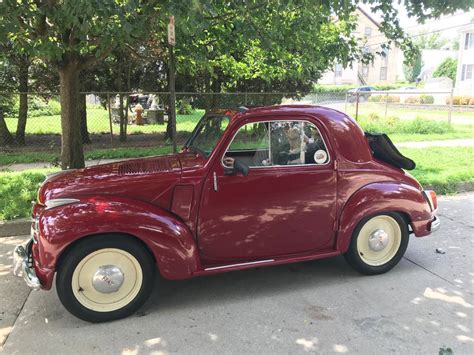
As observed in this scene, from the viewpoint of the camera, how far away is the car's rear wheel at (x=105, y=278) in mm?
3418

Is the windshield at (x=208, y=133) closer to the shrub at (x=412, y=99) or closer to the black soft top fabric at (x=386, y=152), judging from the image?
the black soft top fabric at (x=386, y=152)

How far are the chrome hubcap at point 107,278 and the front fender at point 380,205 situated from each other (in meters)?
2.07

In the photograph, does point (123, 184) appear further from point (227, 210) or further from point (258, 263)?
point (258, 263)

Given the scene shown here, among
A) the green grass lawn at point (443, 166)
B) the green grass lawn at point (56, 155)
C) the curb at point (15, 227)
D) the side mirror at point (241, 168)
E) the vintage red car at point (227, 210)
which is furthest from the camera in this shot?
the green grass lawn at point (56, 155)

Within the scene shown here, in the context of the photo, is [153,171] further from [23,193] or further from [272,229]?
[23,193]

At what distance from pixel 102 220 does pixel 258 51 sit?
5976 millimetres

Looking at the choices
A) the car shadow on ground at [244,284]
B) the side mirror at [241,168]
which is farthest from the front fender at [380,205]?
the side mirror at [241,168]

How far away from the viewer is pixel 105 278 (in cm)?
350

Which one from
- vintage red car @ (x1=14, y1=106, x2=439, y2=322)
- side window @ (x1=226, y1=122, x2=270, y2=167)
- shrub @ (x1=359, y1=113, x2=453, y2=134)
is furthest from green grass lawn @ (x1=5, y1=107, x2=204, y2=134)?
vintage red car @ (x1=14, y1=106, x2=439, y2=322)

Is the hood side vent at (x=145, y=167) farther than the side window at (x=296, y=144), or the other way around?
the side window at (x=296, y=144)

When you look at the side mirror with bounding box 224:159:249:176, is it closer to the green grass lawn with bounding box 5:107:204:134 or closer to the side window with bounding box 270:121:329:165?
the side window with bounding box 270:121:329:165

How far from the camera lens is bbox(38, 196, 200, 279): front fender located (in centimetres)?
334

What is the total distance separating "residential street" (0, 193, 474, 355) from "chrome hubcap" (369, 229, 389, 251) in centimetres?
31

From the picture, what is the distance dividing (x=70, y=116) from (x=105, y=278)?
14.0ft
